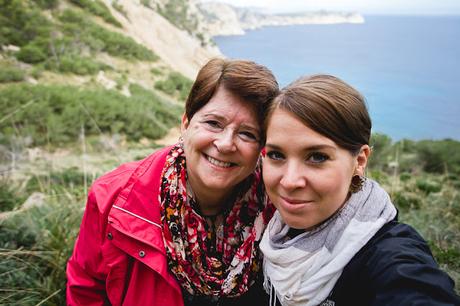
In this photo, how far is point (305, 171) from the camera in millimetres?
1310

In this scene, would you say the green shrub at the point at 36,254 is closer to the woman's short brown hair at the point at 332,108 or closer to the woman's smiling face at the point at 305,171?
the woman's smiling face at the point at 305,171

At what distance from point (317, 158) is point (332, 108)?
0.60 ft

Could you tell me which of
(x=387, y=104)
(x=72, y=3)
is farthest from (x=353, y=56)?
(x=72, y=3)

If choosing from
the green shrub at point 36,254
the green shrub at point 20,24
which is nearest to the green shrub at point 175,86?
the green shrub at point 20,24

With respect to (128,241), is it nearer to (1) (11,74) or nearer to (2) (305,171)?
(2) (305,171)

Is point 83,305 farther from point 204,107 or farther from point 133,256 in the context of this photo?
point 204,107

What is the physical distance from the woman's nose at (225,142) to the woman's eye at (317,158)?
39 cm

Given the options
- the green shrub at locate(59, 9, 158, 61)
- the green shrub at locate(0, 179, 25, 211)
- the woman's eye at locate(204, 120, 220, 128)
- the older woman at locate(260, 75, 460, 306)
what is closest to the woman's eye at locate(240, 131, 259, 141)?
the woman's eye at locate(204, 120, 220, 128)

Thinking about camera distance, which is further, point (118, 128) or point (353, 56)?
point (353, 56)

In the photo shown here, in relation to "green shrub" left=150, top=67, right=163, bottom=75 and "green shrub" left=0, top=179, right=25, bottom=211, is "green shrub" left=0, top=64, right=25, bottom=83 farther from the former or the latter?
"green shrub" left=0, top=179, right=25, bottom=211

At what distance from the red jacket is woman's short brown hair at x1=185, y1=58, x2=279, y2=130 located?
45cm

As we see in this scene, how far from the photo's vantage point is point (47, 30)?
18.8m

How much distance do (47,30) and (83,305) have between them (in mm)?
20155

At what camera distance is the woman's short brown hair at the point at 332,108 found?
4.24 ft
